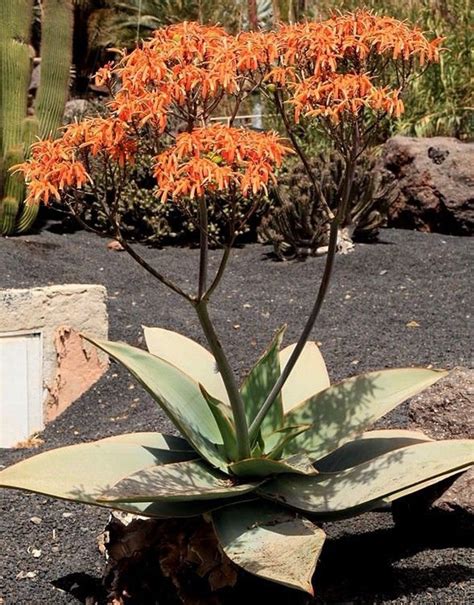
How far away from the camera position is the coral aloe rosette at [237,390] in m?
2.46

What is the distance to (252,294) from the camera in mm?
7516

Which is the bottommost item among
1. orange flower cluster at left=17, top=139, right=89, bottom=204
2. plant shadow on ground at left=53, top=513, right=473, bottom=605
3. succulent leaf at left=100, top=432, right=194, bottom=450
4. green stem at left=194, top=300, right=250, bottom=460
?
plant shadow on ground at left=53, top=513, right=473, bottom=605

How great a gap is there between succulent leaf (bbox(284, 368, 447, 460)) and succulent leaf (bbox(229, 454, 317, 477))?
0.42ft

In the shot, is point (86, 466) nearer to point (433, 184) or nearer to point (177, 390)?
point (177, 390)

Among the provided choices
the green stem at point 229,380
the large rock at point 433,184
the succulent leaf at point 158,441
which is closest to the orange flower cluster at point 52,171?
the green stem at point 229,380

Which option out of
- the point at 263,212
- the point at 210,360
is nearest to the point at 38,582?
the point at 210,360

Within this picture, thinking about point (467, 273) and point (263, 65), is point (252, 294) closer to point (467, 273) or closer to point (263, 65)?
point (467, 273)

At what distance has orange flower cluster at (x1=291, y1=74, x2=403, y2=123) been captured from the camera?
2.49 meters

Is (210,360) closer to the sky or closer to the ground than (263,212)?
closer to the sky

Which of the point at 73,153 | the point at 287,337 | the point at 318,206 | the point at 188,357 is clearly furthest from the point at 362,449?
the point at 318,206

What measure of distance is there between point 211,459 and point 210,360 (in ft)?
2.03

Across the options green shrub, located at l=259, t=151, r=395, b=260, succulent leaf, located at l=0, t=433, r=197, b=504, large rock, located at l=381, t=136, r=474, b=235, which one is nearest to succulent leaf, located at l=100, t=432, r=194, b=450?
succulent leaf, located at l=0, t=433, r=197, b=504

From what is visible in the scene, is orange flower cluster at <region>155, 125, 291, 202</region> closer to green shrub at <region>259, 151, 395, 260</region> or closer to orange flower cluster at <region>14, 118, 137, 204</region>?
orange flower cluster at <region>14, 118, 137, 204</region>

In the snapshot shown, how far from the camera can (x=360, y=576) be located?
297 cm
